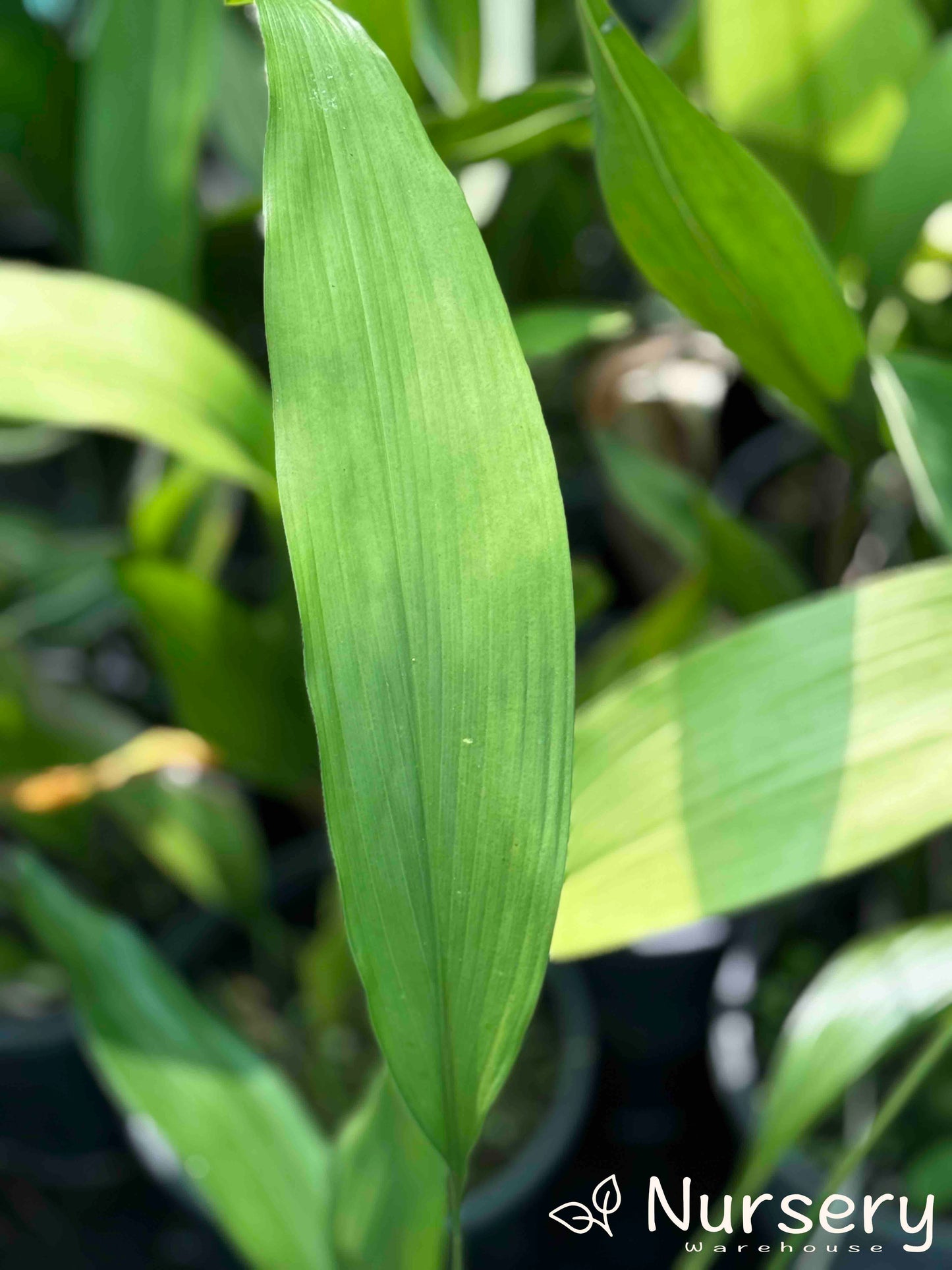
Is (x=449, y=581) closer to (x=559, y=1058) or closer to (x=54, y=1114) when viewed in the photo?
(x=559, y=1058)

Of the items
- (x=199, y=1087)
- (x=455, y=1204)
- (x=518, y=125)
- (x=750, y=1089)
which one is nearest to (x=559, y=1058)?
(x=750, y=1089)

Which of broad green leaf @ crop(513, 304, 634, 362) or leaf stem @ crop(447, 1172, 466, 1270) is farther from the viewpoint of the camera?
broad green leaf @ crop(513, 304, 634, 362)

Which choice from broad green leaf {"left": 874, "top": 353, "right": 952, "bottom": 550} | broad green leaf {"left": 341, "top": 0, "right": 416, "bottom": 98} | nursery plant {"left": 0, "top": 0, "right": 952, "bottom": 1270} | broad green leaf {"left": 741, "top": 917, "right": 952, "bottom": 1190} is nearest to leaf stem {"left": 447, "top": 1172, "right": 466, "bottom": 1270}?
nursery plant {"left": 0, "top": 0, "right": 952, "bottom": 1270}

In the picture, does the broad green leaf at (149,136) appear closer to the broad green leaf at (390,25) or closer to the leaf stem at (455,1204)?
the broad green leaf at (390,25)

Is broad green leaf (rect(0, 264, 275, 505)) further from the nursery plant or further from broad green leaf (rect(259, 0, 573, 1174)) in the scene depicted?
broad green leaf (rect(259, 0, 573, 1174))

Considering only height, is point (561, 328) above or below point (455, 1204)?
above

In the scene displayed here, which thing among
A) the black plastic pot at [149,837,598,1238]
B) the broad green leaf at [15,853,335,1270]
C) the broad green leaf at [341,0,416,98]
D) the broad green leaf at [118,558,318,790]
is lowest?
the black plastic pot at [149,837,598,1238]

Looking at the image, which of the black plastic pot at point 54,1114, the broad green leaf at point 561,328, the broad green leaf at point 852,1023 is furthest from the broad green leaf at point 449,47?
the black plastic pot at point 54,1114
